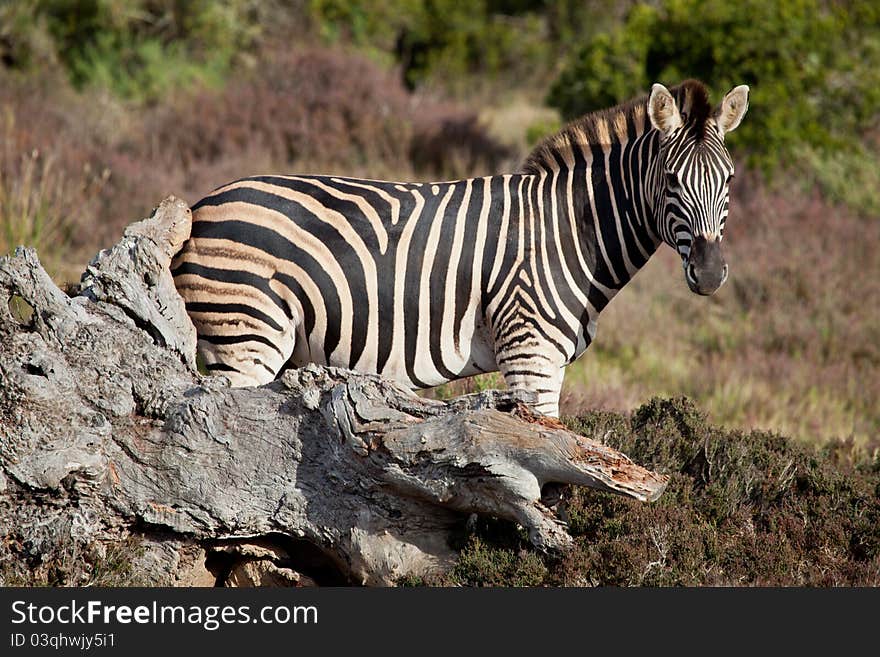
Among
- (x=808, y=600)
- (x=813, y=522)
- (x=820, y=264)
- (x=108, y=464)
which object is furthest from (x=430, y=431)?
(x=820, y=264)

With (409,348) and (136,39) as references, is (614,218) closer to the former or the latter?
(409,348)

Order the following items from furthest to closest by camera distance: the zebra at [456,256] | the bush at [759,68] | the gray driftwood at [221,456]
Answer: the bush at [759,68] < the zebra at [456,256] < the gray driftwood at [221,456]

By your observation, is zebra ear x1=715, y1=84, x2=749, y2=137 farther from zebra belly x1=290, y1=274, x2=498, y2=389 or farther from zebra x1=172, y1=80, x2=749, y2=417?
zebra belly x1=290, y1=274, x2=498, y2=389

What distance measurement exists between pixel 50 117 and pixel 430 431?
10736 millimetres

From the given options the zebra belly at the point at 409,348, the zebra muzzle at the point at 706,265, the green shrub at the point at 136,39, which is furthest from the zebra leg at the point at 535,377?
the green shrub at the point at 136,39

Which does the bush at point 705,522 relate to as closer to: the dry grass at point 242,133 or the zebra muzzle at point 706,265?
the zebra muzzle at point 706,265

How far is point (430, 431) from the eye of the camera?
4754mm

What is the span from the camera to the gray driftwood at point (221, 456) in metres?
4.78

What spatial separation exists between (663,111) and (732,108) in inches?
17.0

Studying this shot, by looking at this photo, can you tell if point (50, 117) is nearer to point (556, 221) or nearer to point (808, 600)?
point (556, 221)

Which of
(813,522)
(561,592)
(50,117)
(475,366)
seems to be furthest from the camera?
(50,117)

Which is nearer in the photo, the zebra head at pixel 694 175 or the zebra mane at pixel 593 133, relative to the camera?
the zebra head at pixel 694 175

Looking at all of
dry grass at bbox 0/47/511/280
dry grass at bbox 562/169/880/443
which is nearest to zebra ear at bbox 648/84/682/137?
dry grass at bbox 562/169/880/443

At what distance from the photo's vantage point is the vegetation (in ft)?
18.2
